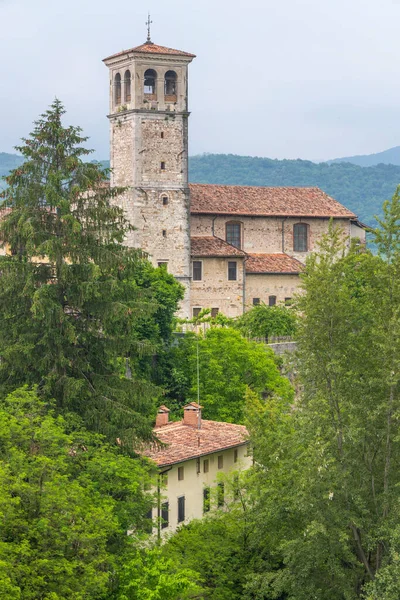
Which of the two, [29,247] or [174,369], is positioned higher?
[29,247]

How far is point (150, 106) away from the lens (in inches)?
2458

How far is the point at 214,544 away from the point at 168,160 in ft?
102

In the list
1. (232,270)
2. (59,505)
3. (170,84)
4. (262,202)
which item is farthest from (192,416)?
(262,202)

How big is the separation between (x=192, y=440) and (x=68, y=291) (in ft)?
30.3

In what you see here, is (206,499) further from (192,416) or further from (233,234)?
(233,234)

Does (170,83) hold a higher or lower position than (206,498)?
higher

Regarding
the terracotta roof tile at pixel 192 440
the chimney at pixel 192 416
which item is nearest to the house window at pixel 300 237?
the terracotta roof tile at pixel 192 440

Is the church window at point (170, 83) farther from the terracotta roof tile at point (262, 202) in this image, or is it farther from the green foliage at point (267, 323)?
the green foliage at point (267, 323)

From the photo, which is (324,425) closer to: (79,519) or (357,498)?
(357,498)

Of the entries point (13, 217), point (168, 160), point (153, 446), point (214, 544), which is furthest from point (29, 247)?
point (168, 160)

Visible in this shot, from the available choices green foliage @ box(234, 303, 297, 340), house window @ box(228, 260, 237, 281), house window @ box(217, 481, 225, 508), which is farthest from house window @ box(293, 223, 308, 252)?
house window @ box(217, 481, 225, 508)

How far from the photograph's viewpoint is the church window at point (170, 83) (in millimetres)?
62938

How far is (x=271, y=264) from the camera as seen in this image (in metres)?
67.2

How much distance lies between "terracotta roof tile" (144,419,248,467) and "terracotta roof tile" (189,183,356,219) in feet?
75.1
